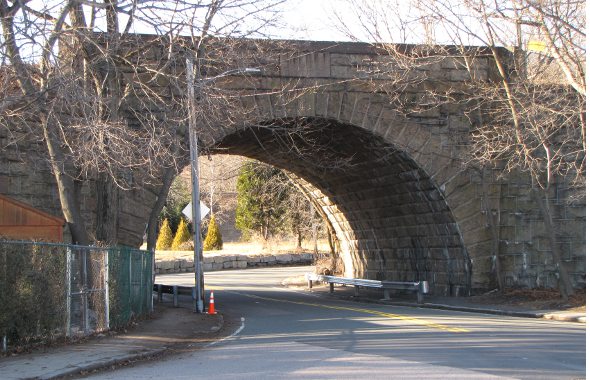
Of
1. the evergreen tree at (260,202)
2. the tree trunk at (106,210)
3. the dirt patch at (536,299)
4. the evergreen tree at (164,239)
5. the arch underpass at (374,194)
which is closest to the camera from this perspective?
the tree trunk at (106,210)

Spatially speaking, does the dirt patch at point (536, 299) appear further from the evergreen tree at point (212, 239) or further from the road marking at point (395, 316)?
the evergreen tree at point (212, 239)

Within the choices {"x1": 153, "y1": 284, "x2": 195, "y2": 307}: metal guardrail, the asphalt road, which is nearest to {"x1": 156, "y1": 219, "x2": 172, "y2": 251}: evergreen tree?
{"x1": 153, "y1": 284, "x2": 195, "y2": 307}: metal guardrail

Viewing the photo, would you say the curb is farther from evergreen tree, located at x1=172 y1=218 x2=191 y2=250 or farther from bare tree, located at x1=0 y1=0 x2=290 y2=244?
evergreen tree, located at x1=172 y1=218 x2=191 y2=250

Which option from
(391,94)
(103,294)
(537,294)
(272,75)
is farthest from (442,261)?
(103,294)

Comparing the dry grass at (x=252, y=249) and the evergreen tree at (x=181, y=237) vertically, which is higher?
the evergreen tree at (x=181, y=237)

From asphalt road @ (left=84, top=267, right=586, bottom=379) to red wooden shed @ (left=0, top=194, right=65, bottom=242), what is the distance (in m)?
4.33

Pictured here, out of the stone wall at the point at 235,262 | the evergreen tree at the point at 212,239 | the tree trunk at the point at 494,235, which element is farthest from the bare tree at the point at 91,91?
the evergreen tree at the point at 212,239

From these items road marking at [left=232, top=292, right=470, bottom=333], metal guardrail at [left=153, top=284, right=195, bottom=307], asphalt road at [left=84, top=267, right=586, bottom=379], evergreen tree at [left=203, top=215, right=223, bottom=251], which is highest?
evergreen tree at [left=203, top=215, right=223, bottom=251]

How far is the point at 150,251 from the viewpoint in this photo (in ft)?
67.5

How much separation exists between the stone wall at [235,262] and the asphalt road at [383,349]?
27.8 m

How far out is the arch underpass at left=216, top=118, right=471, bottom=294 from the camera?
23938mm

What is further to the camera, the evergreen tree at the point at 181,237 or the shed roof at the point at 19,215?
the evergreen tree at the point at 181,237

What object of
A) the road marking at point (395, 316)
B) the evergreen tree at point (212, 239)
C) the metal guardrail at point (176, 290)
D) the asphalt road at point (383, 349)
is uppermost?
the evergreen tree at point (212, 239)

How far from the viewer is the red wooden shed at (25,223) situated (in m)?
15.3
